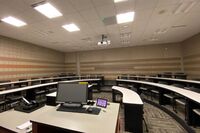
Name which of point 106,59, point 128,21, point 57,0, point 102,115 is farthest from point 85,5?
point 106,59

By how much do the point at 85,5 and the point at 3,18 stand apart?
2952mm

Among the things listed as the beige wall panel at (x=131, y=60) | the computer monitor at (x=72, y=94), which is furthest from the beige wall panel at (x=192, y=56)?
the computer monitor at (x=72, y=94)

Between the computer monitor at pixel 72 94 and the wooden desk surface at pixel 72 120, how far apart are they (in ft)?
0.87

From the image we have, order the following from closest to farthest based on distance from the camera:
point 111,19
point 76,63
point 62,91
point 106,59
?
point 62,91 → point 111,19 → point 106,59 → point 76,63

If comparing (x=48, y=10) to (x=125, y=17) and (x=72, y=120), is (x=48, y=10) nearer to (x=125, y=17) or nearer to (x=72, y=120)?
(x=125, y=17)

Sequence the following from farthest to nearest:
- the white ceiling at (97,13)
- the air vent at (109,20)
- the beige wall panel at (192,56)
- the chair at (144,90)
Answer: the beige wall panel at (192,56), the chair at (144,90), the air vent at (109,20), the white ceiling at (97,13)

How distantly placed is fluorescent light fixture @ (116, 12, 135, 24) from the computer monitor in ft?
9.73

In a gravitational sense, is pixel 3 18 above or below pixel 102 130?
above

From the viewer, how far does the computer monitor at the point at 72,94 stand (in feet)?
6.42

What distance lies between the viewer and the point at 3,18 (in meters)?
3.81

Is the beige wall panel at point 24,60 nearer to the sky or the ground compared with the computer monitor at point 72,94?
nearer to the sky

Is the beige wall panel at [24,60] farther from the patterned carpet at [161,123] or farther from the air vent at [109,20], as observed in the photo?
the patterned carpet at [161,123]

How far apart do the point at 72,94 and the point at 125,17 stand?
3314 millimetres

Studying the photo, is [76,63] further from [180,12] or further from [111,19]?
[180,12]
